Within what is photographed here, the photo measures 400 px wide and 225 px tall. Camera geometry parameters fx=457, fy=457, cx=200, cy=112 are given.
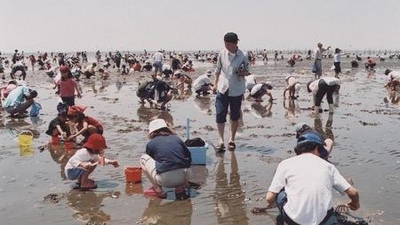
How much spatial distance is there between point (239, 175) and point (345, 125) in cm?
540

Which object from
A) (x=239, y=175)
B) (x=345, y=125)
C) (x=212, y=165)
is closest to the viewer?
(x=239, y=175)

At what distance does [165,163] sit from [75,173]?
1.61 meters

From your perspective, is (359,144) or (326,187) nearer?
(326,187)

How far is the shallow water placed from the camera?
5.70 metres

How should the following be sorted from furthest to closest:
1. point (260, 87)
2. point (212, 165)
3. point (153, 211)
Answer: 1. point (260, 87)
2. point (212, 165)
3. point (153, 211)

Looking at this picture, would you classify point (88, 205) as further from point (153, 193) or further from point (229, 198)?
point (229, 198)

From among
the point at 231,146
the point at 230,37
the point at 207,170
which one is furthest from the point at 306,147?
the point at 231,146

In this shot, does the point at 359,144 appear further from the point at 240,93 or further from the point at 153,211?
the point at 153,211

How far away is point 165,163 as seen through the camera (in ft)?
20.1

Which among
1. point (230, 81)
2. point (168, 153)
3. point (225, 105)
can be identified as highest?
point (230, 81)

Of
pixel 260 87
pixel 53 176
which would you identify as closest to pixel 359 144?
pixel 53 176

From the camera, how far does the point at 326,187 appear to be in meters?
3.80

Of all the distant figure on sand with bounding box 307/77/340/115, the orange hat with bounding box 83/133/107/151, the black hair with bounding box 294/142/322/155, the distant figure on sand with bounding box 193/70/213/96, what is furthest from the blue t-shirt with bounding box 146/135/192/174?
the distant figure on sand with bounding box 193/70/213/96

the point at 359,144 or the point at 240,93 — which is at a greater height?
the point at 240,93
